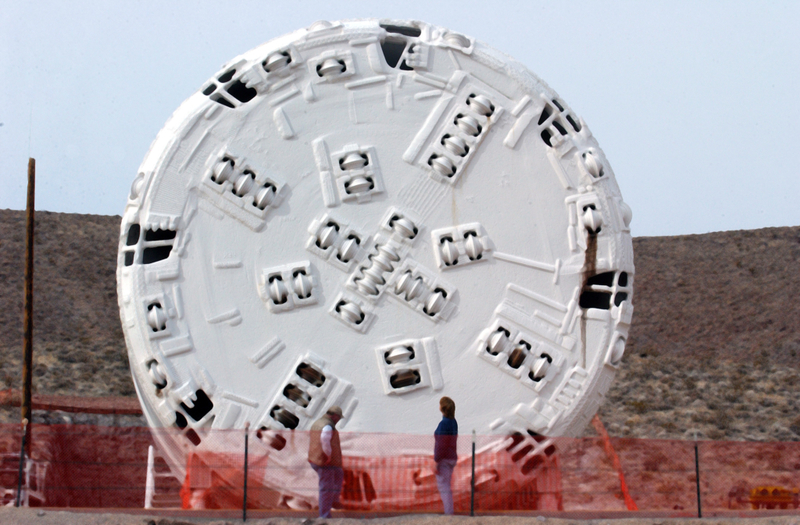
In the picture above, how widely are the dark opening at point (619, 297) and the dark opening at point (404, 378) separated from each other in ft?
8.61

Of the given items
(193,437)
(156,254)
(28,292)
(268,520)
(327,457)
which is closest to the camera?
(327,457)

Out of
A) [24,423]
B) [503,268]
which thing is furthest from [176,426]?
[503,268]

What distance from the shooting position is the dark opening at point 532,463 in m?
9.84

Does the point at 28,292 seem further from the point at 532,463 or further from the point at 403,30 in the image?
the point at 532,463

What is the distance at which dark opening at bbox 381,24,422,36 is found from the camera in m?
10.5

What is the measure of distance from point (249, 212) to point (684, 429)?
56.5 feet

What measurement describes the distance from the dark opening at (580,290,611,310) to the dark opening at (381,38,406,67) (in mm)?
3726

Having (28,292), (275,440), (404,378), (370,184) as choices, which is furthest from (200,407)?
(370,184)

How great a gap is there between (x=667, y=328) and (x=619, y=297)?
99.8 ft

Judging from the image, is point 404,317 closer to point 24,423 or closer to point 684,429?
point 24,423

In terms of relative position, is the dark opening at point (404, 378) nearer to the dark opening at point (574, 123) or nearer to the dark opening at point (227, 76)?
the dark opening at point (574, 123)

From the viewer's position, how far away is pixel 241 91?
10328 millimetres

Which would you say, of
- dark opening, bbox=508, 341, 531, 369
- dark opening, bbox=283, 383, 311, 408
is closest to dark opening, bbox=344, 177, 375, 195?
dark opening, bbox=283, 383, 311, 408

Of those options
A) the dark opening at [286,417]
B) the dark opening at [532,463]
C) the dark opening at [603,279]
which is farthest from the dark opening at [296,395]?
the dark opening at [603,279]
